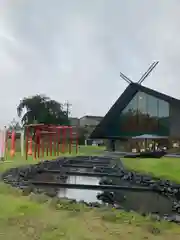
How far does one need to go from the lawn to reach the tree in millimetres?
33182

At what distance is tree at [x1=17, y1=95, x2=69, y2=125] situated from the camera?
3750cm

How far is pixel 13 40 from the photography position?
16.9 metres

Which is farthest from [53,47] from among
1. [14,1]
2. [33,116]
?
[33,116]

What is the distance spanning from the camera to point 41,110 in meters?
37.8

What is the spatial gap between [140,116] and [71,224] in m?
25.3

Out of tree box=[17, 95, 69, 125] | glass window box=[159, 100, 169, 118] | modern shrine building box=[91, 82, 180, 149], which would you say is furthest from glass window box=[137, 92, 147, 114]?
tree box=[17, 95, 69, 125]

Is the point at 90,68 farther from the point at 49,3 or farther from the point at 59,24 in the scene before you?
the point at 49,3

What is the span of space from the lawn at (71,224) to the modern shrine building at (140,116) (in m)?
22.2

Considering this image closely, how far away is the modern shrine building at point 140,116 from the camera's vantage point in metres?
25.8

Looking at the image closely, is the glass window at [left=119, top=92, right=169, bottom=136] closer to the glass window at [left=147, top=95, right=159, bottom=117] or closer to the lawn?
the glass window at [left=147, top=95, right=159, bottom=117]

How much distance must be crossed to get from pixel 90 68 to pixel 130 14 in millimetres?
18812

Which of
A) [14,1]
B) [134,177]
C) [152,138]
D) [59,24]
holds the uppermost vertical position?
[59,24]

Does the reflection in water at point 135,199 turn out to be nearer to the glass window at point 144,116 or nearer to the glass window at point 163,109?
the glass window at point 163,109

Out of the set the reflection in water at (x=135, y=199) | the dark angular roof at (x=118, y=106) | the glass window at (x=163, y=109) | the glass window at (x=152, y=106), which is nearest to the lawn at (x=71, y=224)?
the reflection in water at (x=135, y=199)
